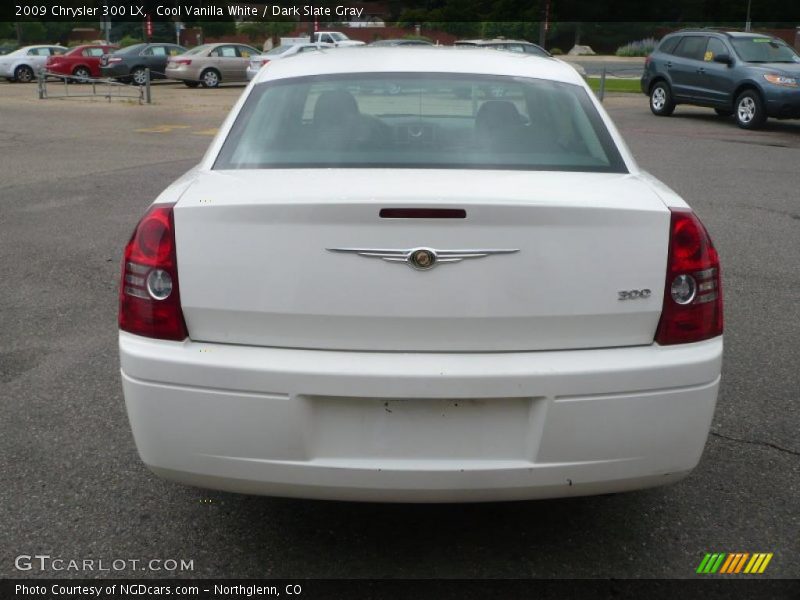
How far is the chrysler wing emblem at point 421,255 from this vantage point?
267cm

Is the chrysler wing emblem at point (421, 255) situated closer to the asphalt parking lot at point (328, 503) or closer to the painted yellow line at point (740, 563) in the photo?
the asphalt parking lot at point (328, 503)

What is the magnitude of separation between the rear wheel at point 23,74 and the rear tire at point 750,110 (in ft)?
83.2

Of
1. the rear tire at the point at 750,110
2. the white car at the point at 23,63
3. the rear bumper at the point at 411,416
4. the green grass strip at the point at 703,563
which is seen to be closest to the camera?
the rear bumper at the point at 411,416

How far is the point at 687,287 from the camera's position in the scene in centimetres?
286

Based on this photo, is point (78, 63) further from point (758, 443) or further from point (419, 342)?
point (419, 342)

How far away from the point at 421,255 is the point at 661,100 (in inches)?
730

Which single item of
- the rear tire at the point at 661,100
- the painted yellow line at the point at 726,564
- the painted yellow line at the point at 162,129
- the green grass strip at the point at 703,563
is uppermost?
the painted yellow line at the point at 726,564

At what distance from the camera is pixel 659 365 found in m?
2.76

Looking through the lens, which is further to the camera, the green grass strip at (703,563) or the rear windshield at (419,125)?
the rear windshield at (419,125)

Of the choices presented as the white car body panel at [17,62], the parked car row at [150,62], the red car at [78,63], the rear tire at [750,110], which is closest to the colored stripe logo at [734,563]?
the rear tire at [750,110]

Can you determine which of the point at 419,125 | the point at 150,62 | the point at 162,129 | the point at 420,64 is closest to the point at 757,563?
the point at 419,125

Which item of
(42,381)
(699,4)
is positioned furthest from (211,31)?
(42,381)

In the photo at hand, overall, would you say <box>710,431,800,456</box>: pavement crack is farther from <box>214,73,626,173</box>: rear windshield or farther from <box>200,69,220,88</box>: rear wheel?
<box>200,69,220,88</box>: rear wheel

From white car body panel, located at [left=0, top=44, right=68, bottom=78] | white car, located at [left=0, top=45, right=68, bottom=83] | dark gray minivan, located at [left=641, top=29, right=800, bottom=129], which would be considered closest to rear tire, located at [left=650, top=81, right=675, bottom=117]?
dark gray minivan, located at [left=641, top=29, right=800, bottom=129]
